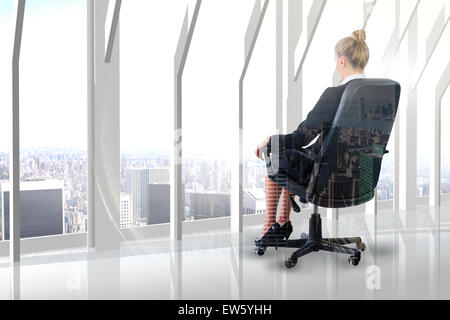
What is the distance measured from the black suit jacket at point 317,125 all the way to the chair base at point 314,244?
0.46 meters

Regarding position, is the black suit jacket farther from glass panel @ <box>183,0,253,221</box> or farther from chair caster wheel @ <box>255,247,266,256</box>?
glass panel @ <box>183,0,253,221</box>

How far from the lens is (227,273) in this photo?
259 cm

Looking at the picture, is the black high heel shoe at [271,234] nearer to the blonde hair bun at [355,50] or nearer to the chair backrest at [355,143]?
the chair backrest at [355,143]

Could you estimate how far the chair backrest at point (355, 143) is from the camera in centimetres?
257

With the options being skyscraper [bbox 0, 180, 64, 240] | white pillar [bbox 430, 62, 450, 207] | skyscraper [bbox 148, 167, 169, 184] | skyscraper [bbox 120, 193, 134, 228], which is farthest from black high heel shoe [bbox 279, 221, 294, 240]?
white pillar [bbox 430, 62, 450, 207]

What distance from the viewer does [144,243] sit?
345cm

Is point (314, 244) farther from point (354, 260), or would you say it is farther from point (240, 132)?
point (240, 132)

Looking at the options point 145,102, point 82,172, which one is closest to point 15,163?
point 82,172

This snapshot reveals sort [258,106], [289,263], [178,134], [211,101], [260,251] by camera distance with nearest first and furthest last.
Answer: [289,263] < [260,251] < [178,134] < [211,101] < [258,106]

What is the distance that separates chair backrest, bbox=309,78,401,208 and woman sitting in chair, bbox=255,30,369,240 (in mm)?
55

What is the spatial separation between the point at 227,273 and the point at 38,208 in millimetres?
1313

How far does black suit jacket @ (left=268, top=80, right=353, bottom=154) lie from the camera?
2.59 meters

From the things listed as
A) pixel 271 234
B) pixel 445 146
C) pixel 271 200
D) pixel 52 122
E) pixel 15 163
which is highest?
pixel 52 122

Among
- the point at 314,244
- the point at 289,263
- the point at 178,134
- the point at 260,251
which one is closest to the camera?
the point at 289,263
